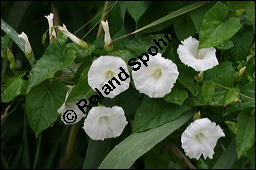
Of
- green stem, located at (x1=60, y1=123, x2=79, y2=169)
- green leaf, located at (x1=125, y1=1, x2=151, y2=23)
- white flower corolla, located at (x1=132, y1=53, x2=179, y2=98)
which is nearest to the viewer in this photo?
white flower corolla, located at (x1=132, y1=53, x2=179, y2=98)

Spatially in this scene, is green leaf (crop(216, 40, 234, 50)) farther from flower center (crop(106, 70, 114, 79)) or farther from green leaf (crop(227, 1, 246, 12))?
flower center (crop(106, 70, 114, 79))

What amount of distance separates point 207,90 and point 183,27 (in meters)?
0.25

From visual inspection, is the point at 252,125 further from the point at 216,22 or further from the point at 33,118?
the point at 33,118

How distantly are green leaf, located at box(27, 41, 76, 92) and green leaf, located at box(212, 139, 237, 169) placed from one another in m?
0.37

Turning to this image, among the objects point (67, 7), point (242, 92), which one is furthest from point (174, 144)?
point (67, 7)

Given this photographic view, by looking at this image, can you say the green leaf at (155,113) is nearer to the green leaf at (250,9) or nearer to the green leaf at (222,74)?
the green leaf at (222,74)

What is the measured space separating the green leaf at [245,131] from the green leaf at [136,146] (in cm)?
10

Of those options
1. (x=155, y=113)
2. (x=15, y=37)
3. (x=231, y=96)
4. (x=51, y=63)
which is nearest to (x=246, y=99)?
(x=231, y=96)

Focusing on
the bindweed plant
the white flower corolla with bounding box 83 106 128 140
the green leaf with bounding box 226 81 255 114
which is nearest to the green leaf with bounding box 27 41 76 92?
the bindweed plant

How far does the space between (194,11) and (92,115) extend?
37cm

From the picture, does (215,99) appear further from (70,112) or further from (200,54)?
(70,112)

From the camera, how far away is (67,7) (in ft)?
5.88

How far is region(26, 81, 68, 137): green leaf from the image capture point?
3.24ft

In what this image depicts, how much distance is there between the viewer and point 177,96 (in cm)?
96
